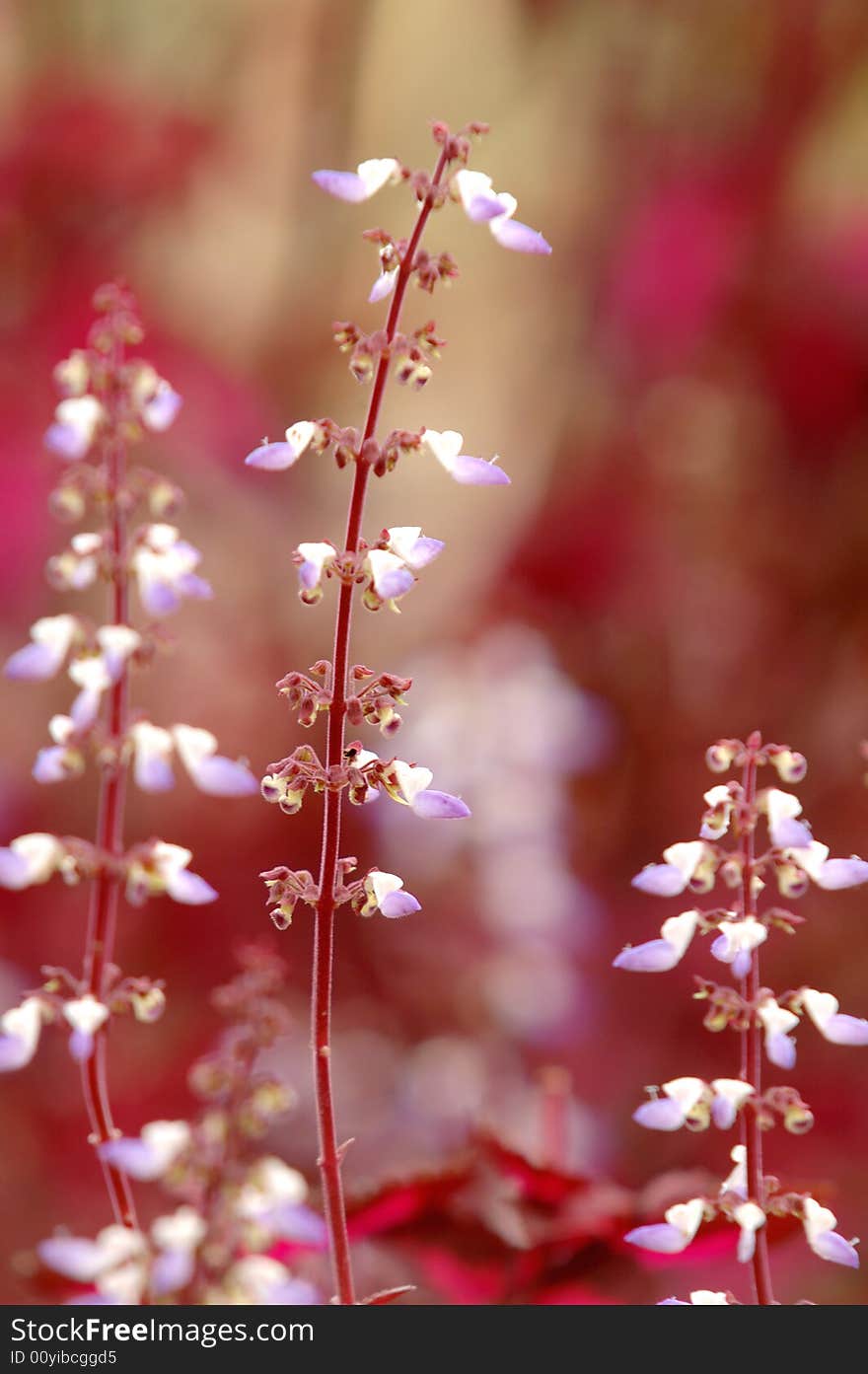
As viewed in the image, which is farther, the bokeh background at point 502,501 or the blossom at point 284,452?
the bokeh background at point 502,501

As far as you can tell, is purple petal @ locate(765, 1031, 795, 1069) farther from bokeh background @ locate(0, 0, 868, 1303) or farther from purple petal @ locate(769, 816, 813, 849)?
bokeh background @ locate(0, 0, 868, 1303)

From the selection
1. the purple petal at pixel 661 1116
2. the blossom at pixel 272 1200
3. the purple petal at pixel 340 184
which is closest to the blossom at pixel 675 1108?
the purple petal at pixel 661 1116

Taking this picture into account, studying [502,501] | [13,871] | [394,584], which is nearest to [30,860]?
[13,871]

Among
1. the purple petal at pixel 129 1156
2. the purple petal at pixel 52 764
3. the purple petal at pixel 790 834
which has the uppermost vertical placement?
the purple petal at pixel 52 764

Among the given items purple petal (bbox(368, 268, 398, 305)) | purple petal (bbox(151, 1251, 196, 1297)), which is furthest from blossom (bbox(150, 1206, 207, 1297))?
purple petal (bbox(368, 268, 398, 305))

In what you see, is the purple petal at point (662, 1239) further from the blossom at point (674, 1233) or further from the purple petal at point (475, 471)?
the purple petal at point (475, 471)

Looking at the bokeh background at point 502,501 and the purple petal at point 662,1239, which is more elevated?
the bokeh background at point 502,501
